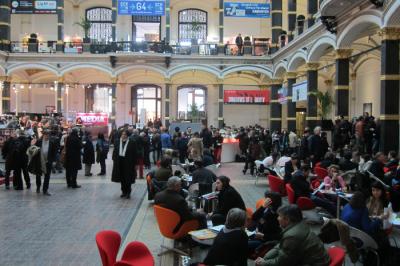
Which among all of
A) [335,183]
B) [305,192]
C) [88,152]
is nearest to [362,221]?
[305,192]

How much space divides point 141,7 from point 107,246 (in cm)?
2268

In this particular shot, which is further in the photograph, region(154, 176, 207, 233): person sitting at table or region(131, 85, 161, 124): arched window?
region(131, 85, 161, 124): arched window

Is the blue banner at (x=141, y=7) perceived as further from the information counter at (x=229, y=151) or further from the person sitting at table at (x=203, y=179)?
the person sitting at table at (x=203, y=179)

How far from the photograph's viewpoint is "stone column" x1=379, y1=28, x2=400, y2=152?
13625 millimetres

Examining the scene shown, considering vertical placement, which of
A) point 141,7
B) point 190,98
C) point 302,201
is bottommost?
point 302,201

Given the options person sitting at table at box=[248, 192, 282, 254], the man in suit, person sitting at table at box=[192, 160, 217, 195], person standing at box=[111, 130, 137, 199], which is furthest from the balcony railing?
person sitting at table at box=[248, 192, 282, 254]

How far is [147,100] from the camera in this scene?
37.4 metres

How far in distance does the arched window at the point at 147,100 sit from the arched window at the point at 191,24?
180 inches

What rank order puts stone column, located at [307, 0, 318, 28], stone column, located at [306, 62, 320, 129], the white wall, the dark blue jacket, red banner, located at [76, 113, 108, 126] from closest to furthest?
the dark blue jacket, stone column, located at [307, 0, 318, 28], stone column, located at [306, 62, 320, 129], the white wall, red banner, located at [76, 113, 108, 126]

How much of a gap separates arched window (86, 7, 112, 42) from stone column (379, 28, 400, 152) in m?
26.4

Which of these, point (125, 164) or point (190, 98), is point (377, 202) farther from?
point (190, 98)

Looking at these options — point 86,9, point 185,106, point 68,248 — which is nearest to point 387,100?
point 68,248

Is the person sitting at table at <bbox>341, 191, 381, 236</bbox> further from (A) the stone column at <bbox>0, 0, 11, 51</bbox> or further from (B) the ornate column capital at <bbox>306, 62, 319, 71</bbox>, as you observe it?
(A) the stone column at <bbox>0, 0, 11, 51</bbox>

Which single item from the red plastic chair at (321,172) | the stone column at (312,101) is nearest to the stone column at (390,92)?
the red plastic chair at (321,172)
